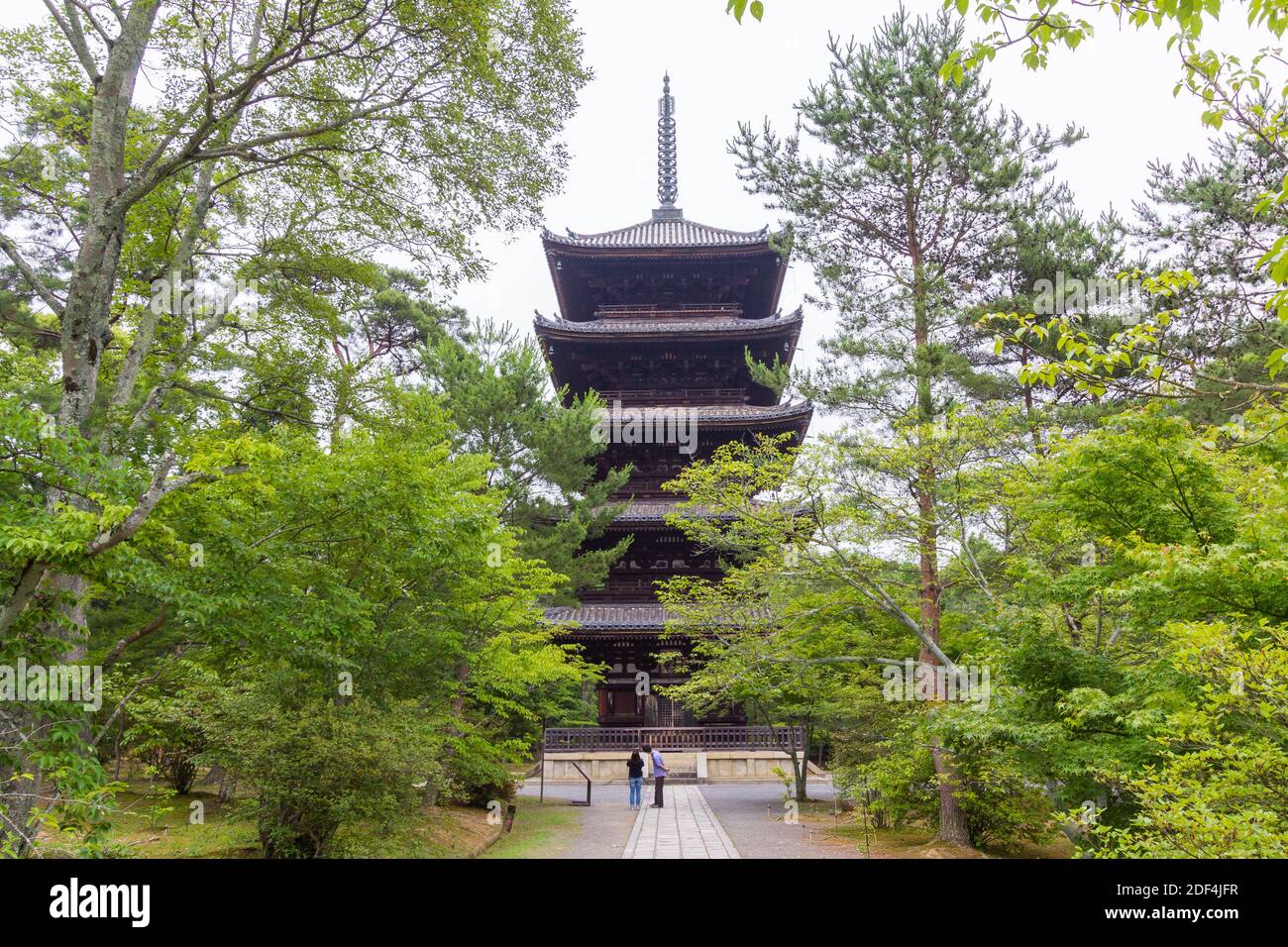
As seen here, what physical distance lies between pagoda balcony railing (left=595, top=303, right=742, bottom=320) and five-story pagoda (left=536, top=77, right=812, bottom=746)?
0.05m

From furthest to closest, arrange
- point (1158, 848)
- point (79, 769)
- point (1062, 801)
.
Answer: point (1062, 801), point (79, 769), point (1158, 848)

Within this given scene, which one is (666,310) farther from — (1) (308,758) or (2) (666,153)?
(1) (308,758)

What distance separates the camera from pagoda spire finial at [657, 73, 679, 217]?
119 feet

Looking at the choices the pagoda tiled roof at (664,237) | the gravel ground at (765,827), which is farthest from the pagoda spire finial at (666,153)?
the gravel ground at (765,827)

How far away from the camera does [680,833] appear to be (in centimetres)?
1370

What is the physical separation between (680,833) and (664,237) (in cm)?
2342

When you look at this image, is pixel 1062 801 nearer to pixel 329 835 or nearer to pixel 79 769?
pixel 329 835

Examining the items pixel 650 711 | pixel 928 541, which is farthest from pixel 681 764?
pixel 928 541

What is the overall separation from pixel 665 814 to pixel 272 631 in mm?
11074

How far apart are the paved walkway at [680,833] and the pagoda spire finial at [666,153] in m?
26.2

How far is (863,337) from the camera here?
563 inches

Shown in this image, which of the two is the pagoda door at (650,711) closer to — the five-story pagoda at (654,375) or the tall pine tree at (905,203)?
the five-story pagoda at (654,375)

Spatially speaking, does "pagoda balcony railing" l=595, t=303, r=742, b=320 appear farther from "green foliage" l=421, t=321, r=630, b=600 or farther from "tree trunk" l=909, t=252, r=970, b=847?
"tree trunk" l=909, t=252, r=970, b=847

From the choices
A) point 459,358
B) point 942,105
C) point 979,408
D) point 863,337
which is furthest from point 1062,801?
point 459,358
